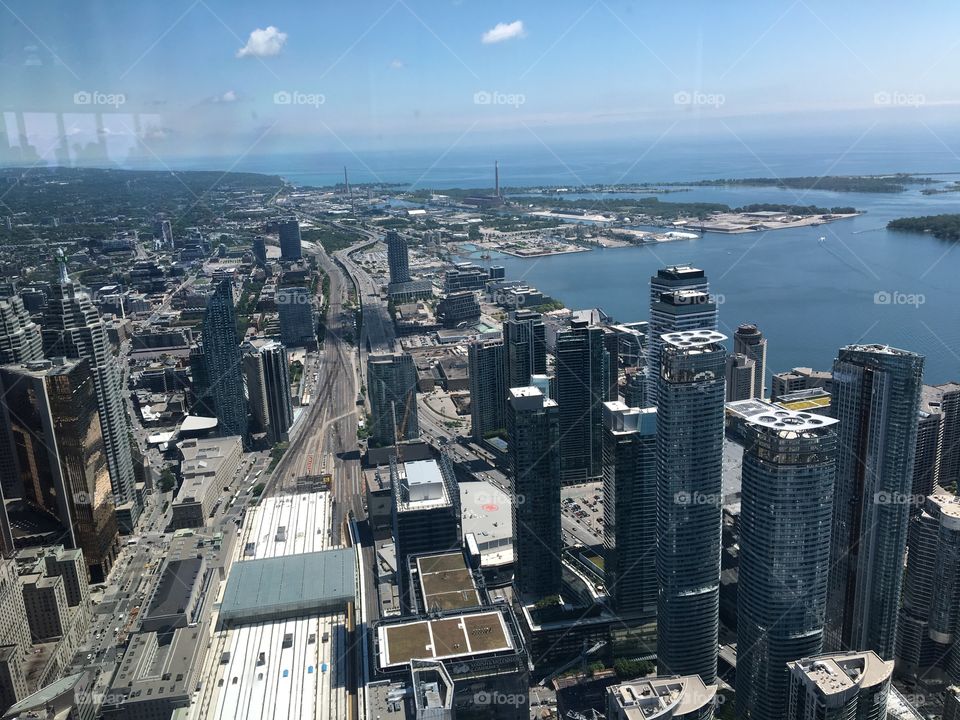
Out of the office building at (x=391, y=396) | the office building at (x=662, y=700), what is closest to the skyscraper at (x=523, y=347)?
the office building at (x=391, y=396)

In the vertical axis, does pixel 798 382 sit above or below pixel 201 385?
below

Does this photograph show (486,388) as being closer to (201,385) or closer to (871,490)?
(201,385)

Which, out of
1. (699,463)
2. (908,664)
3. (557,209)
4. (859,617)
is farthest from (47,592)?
(557,209)

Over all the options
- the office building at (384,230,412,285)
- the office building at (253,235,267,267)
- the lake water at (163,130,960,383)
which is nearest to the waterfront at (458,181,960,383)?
the lake water at (163,130,960,383)

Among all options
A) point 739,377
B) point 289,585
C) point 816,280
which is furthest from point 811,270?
point 289,585

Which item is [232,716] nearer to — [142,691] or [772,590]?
[142,691]
